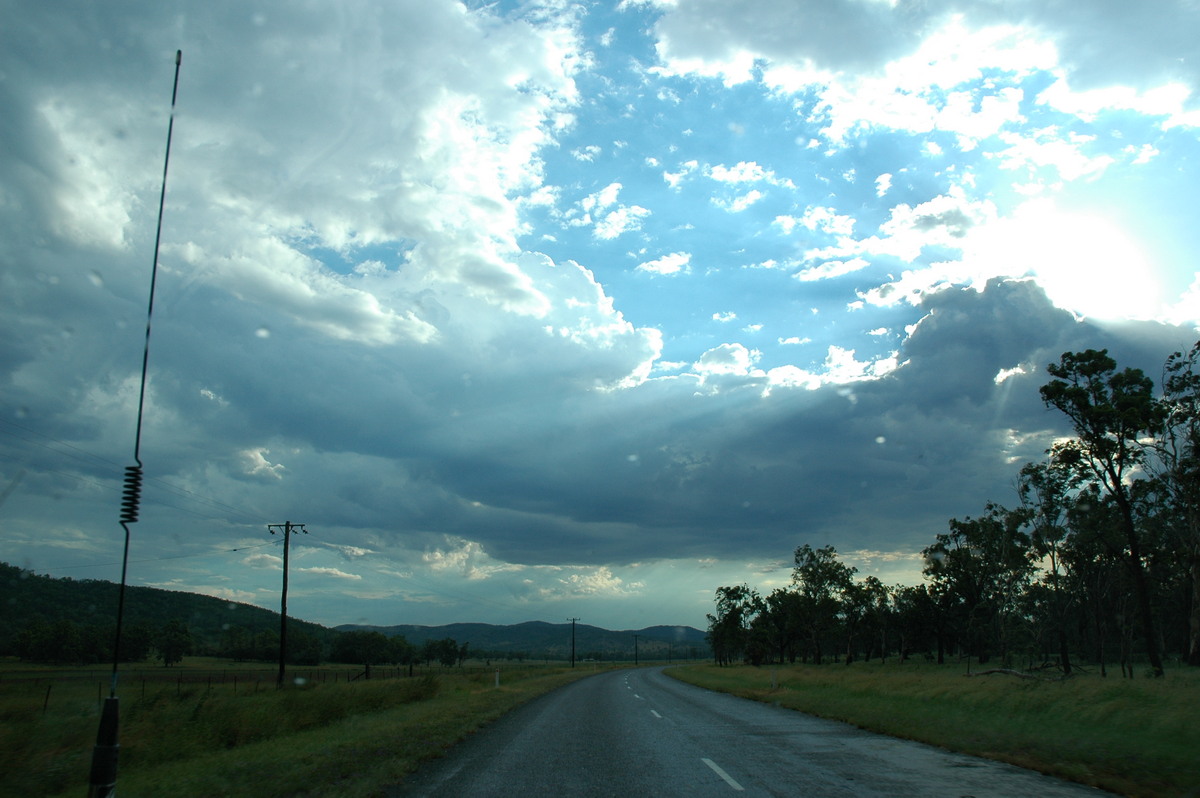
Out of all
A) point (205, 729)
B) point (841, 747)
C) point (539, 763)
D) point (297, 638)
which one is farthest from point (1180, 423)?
point (297, 638)

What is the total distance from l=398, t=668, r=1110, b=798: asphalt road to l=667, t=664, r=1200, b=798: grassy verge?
0.77m

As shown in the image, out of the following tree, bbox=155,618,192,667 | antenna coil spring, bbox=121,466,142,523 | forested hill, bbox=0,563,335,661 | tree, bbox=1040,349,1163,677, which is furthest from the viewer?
tree, bbox=155,618,192,667

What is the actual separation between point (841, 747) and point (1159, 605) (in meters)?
87.2

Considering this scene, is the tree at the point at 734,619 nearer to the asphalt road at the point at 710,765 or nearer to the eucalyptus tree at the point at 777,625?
the eucalyptus tree at the point at 777,625

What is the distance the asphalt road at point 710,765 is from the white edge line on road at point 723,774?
1 centimetres

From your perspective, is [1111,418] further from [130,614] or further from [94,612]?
[130,614]

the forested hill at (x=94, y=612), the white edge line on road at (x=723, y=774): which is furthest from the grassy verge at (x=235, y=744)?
the forested hill at (x=94, y=612)

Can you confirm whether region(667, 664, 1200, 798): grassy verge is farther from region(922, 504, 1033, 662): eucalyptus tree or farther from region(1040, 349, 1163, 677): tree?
region(922, 504, 1033, 662): eucalyptus tree

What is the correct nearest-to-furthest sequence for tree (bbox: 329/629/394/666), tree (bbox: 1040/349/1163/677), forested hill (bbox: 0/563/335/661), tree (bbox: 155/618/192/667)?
tree (bbox: 1040/349/1163/677), forested hill (bbox: 0/563/335/661), tree (bbox: 155/618/192/667), tree (bbox: 329/629/394/666)

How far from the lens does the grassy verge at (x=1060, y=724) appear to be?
10477 millimetres

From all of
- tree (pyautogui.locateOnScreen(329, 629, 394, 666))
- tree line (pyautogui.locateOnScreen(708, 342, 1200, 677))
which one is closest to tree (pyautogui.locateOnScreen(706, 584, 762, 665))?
tree line (pyautogui.locateOnScreen(708, 342, 1200, 677))

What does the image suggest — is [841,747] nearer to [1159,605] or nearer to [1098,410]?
[1098,410]

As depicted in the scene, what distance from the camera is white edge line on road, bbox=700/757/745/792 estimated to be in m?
9.31

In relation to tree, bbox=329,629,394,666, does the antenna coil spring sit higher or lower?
higher
